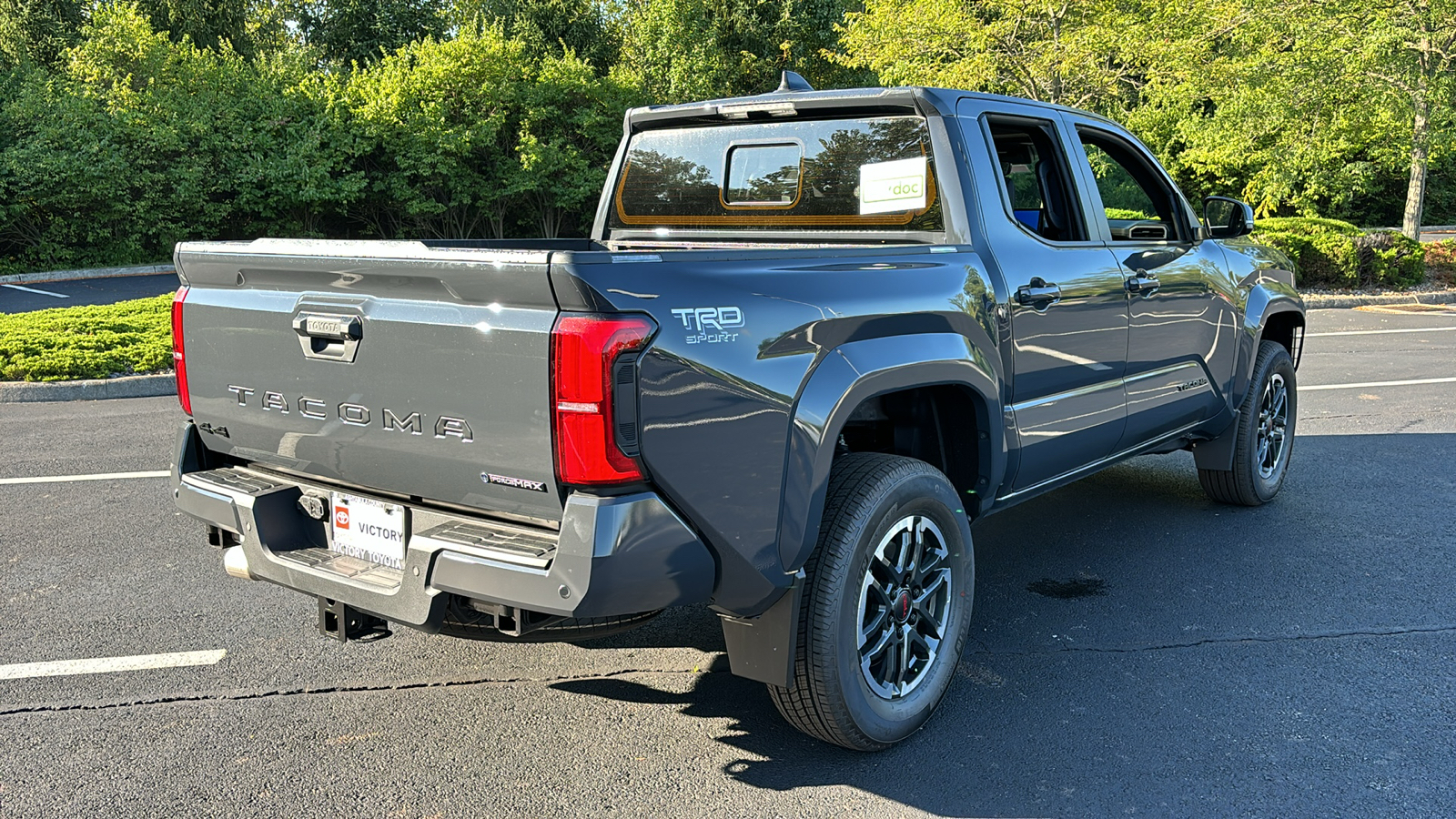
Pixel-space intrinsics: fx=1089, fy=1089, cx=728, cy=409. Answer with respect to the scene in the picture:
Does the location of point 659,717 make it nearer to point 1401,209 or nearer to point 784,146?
point 784,146

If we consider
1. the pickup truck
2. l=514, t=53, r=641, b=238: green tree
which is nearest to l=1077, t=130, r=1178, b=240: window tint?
the pickup truck

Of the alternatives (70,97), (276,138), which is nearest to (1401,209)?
(276,138)

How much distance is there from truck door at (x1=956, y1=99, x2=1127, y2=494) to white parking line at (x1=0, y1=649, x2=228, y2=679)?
3023 millimetres

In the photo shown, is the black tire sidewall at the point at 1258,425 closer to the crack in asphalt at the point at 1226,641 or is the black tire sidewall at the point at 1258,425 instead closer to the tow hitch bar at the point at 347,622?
the crack in asphalt at the point at 1226,641

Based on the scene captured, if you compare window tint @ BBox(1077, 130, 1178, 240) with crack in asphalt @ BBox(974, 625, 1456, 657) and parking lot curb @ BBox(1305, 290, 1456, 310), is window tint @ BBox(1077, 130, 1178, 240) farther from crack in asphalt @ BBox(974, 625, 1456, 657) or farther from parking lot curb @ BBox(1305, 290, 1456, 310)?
parking lot curb @ BBox(1305, 290, 1456, 310)

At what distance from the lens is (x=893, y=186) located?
12.9 feet

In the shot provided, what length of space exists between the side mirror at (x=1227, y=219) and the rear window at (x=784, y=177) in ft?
6.48

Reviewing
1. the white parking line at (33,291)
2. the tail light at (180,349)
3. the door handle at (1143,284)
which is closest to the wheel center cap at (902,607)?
the door handle at (1143,284)

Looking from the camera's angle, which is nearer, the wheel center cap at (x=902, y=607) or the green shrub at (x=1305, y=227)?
the wheel center cap at (x=902, y=607)

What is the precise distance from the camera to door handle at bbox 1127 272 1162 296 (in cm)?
441

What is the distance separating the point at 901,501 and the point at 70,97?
24.6m

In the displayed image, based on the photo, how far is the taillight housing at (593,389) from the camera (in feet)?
8.11

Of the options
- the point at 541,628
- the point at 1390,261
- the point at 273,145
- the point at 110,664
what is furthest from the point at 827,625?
the point at 273,145

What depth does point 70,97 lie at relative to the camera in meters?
22.3
